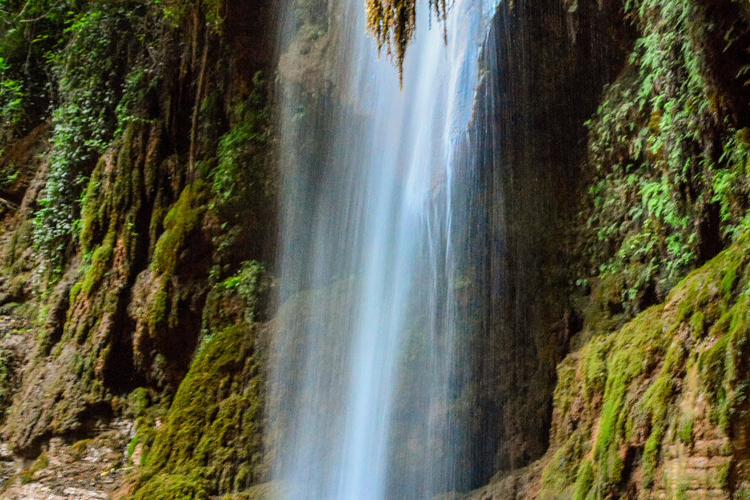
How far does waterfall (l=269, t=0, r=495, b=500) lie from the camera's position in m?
7.46

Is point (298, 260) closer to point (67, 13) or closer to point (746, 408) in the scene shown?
point (746, 408)

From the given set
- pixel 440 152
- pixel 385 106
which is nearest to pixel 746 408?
pixel 440 152

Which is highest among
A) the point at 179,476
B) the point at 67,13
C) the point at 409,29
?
the point at 67,13

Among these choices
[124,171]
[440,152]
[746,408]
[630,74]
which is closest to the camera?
[746,408]

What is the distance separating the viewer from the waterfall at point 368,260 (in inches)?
294

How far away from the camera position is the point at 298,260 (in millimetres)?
9242

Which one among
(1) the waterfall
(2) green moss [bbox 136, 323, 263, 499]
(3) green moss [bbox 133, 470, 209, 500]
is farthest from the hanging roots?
(3) green moss [bbox 133, 470, 209, 500]

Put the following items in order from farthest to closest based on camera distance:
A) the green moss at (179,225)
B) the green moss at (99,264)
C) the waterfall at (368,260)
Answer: the green moss at (99,264)
the green moss at (179,225)
the waterfall at (368,260)

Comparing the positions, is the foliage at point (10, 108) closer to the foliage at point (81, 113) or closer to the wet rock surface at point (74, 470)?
the foliage at point (81, 113)

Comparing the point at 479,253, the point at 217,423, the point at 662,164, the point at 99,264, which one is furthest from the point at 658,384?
the point at 99,264

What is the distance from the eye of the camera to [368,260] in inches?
348

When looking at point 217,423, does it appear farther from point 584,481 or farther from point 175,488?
point 584,481

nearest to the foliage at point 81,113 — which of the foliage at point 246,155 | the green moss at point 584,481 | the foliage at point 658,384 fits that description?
the foliage at point 246,155

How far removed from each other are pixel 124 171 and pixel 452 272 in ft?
19.7
